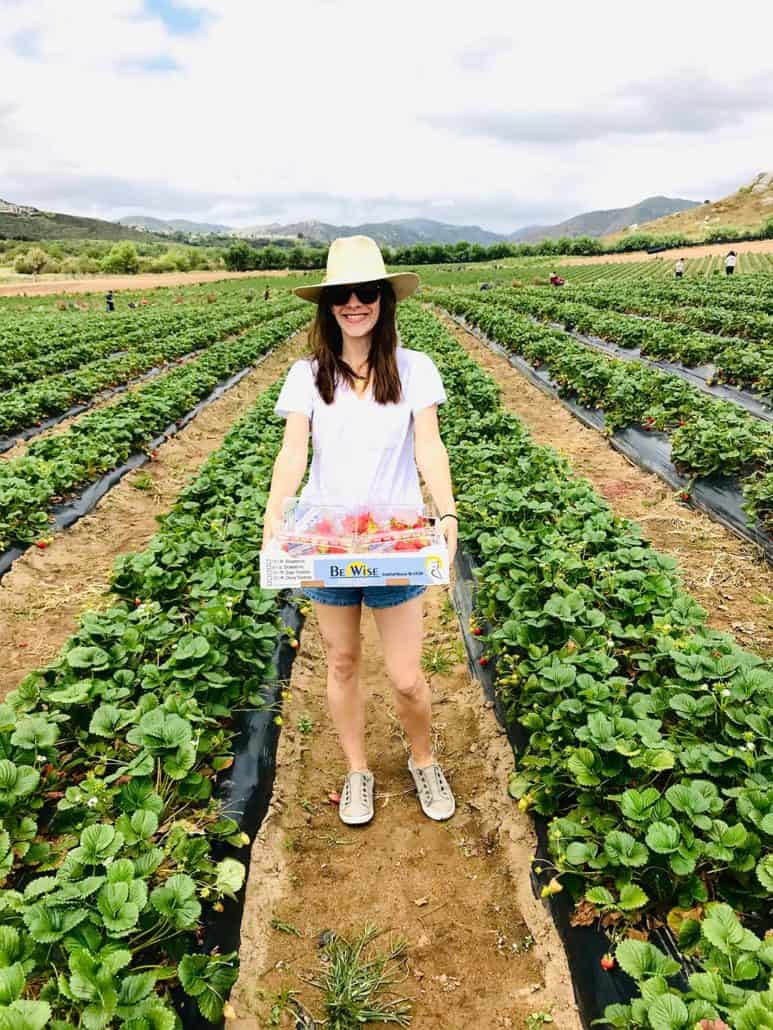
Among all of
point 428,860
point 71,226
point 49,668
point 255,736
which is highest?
point 71,226

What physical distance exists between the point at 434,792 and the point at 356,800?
40 centimetres

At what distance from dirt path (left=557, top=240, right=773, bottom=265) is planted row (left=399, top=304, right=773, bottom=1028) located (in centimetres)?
5589

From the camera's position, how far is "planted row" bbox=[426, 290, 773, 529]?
621 centimetres

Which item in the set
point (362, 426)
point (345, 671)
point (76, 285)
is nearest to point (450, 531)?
point (362, 426)

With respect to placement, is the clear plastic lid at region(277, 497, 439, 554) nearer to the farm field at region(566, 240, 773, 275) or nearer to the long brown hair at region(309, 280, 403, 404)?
the long brown hair at region(309, 280, 403, 404)

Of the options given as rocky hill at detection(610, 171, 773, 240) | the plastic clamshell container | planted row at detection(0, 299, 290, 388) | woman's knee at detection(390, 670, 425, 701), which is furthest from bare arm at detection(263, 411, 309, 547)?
rocky hill at detection(610, 171, 773, 240)

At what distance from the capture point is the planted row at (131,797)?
5.74 ft

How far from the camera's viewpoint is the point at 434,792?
3193 mm

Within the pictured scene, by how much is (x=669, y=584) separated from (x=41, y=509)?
580cm

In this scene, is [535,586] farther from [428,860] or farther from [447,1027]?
[447,1027]

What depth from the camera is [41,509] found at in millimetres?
6348

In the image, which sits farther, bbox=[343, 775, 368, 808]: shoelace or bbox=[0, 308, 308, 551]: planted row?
bbox=[0, 308, 308, 551]: planted row

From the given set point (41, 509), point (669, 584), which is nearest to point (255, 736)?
point (669, 584)

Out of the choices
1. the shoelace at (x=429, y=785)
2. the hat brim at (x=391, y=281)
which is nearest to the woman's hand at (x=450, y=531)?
the hat brim at (x=391, y=281)
